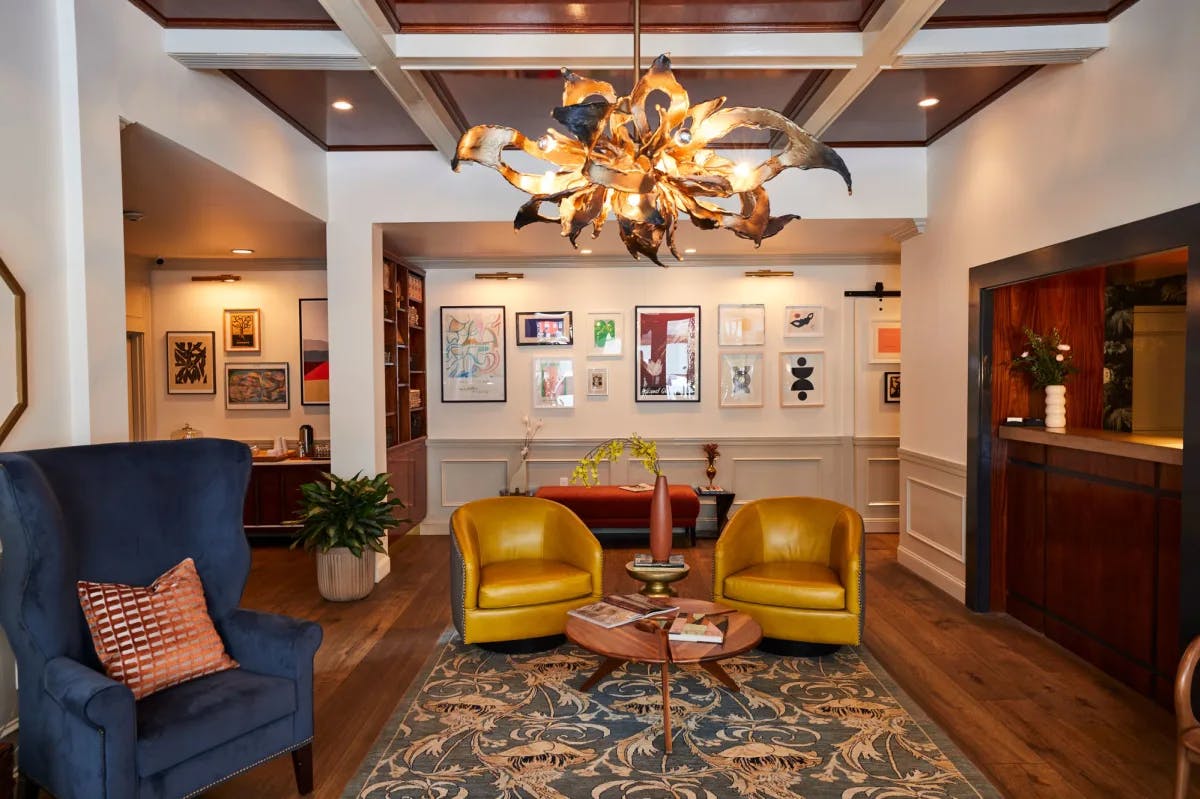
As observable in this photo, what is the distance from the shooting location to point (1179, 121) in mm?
3098

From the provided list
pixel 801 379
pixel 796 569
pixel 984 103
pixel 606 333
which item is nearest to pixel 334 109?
pixel 606 333

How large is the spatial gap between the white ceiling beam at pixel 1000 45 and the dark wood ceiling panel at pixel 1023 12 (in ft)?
0.12

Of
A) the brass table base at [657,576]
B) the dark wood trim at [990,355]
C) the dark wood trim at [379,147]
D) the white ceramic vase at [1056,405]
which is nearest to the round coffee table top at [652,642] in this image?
the brass table base at [657,576]

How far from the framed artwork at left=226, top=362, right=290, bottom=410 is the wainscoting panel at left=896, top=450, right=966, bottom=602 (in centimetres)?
585

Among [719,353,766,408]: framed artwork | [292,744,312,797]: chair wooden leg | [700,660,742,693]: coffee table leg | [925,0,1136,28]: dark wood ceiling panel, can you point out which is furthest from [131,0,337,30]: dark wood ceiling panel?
[719,353,766,408]: framed artwork

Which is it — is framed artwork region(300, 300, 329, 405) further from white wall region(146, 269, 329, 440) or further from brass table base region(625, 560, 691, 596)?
brass table base region(625, 560, 691, 596)

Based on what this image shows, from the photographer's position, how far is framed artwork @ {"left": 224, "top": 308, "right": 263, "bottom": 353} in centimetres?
739

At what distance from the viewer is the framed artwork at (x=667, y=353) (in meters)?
7.42

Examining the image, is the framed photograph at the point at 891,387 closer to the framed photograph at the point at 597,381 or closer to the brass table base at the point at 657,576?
the framed photograph at the point at 597,381

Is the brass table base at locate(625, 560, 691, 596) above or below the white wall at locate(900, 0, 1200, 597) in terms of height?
below

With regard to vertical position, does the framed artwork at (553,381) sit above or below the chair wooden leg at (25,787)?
above

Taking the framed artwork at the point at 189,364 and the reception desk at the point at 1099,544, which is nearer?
the reception desk at the point at 1099,544

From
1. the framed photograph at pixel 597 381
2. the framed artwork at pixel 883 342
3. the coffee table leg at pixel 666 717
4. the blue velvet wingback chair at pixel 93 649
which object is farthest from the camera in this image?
the framed photograph at pixel 597 381

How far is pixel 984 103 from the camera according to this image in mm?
4590
